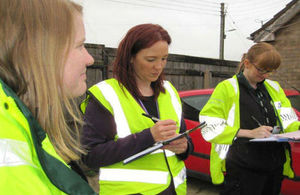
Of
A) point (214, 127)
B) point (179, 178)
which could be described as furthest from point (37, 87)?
point (214, 127)

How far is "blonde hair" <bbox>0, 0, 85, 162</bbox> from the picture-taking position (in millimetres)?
641

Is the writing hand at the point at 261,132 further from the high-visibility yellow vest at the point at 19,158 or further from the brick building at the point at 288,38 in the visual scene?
the brick building at the point at 288,38

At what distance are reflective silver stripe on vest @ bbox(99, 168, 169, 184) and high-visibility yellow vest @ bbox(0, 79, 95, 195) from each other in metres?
0.79

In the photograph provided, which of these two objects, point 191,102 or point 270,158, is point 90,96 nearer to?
point 270,158

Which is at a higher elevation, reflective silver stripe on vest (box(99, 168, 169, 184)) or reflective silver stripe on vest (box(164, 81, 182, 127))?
reflective silver stripe on vest (box(164, 81, 182, 127))

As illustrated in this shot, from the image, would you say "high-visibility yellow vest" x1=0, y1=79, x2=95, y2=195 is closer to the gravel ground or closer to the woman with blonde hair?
the woman with blonde hair

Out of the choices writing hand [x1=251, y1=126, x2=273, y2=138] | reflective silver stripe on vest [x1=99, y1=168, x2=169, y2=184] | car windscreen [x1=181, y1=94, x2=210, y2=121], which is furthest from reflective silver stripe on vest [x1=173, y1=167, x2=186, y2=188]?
car windscreen [x1=181, y1=94, x2=210, y2=121]

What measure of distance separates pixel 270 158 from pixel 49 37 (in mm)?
1804

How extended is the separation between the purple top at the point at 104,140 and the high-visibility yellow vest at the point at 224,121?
0.68 meters

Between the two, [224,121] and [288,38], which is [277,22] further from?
[224,121]

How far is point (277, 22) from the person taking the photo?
7.14m

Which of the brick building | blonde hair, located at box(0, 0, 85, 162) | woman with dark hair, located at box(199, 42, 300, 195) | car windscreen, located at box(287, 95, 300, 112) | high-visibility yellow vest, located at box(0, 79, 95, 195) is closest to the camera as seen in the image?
high-visibility yellow vest, located at box(0, 79, 95, 195)

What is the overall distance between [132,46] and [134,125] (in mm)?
491

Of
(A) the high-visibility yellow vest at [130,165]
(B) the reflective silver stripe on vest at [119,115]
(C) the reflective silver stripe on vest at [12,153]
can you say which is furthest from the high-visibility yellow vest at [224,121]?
(C) the reflective silver stripe on vest at [12,153]
